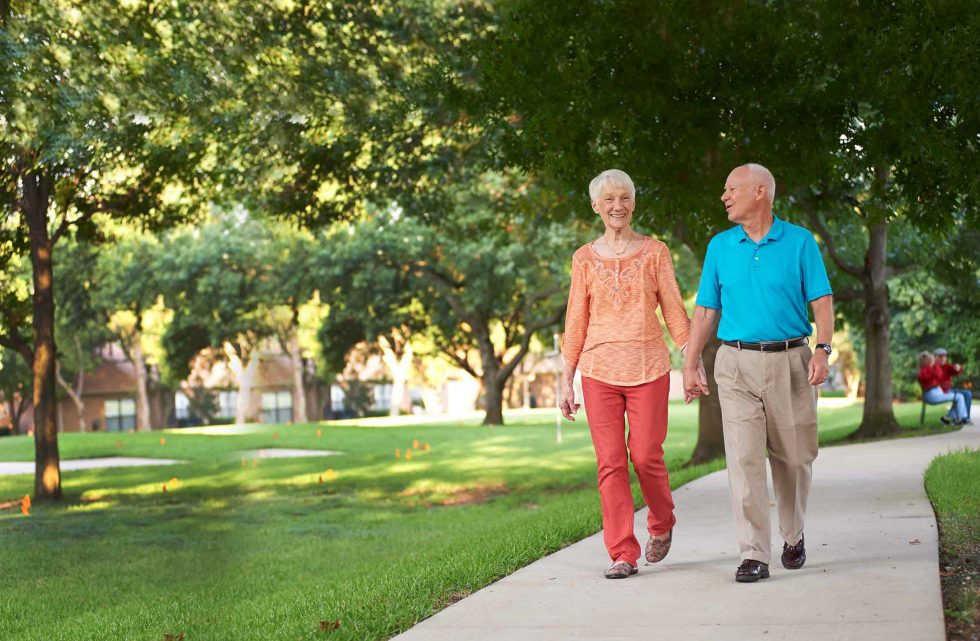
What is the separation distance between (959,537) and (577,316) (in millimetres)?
3001

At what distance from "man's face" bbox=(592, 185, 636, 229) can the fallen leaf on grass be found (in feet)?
8.08

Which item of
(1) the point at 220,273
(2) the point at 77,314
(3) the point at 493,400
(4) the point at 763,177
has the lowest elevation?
(3) the point at 493,400

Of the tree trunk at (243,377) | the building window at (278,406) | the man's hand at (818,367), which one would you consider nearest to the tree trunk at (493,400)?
the tree trunk at (243,377)

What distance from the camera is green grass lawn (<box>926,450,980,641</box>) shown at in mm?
5859

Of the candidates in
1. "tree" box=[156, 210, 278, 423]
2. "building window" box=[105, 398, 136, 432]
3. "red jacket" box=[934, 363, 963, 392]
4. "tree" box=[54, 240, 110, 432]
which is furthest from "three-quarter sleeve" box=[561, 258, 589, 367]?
"building window" box=[105, 398, 136, 432]

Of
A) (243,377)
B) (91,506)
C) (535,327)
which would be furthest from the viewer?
(243,377)

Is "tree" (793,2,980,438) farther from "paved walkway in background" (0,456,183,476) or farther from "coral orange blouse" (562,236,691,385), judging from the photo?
"paved walkway in background" (0,456,183,476)

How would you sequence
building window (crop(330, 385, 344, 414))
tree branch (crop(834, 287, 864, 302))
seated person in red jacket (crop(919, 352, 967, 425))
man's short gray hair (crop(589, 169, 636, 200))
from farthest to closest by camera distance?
building window (crop(330, 385, 344, 414)), tree branch (crop(834, 287, 864, 302)), seated person in red jacket (crop(919, 352, 967, 425)), man's short gray hair (crop(589, 169, 636, 200))

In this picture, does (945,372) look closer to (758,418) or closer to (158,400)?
(758,418)

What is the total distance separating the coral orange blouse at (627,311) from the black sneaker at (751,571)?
1.05 meters

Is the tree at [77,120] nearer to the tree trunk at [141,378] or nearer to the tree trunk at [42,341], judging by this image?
the tree trunk at [42,341]

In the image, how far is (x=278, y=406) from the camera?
77.6 m

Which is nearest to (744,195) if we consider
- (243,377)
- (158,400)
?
(243,377)

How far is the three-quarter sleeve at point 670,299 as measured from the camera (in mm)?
6867
